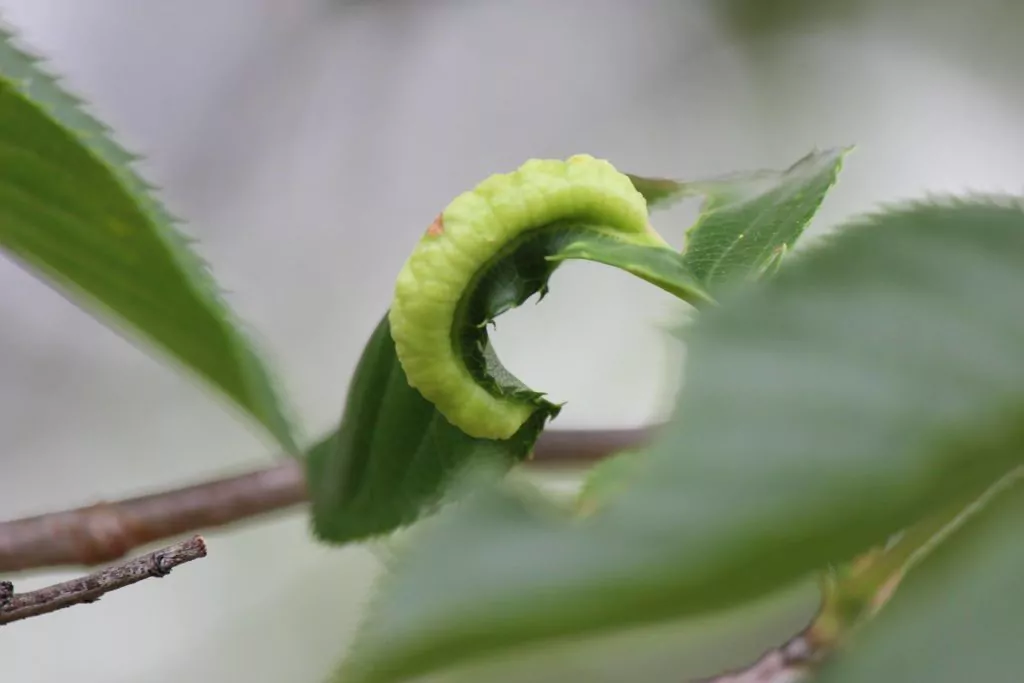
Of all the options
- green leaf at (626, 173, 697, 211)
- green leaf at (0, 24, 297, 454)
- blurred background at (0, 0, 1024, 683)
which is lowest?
blurred background at (0, 0, 1024, 683)

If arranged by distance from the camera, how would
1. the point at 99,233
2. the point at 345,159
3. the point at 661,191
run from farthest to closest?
1. the point at 345,159
2. the point at 661,191
3. the point at 99,233

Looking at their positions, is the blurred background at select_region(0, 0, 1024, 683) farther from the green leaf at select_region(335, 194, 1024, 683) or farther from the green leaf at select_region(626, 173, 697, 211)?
the green leaf at select_region(335, 194, 1024, 683)

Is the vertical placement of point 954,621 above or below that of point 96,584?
above

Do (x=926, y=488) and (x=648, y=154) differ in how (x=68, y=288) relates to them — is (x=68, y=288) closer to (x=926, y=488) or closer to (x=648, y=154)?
(x=926, y=488)

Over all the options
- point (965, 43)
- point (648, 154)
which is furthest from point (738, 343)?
point (965, 43)

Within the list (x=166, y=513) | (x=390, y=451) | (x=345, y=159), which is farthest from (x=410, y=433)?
(x=345, y=159)

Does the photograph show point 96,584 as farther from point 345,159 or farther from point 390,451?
point 345,159

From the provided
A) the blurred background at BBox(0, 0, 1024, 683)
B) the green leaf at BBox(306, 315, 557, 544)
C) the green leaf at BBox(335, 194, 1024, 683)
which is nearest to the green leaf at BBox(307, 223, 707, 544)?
the green leaf at BBox(306, 315, 557, 544)
